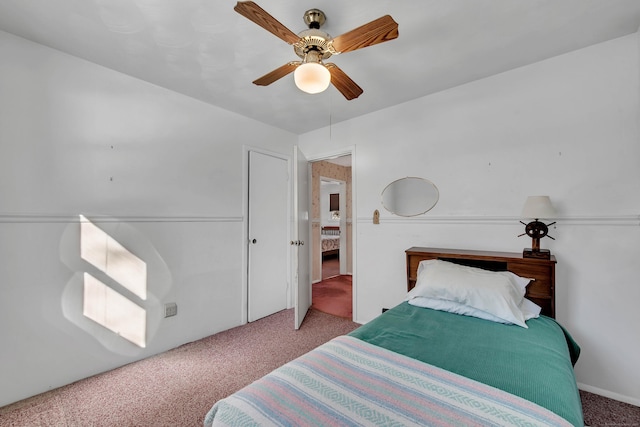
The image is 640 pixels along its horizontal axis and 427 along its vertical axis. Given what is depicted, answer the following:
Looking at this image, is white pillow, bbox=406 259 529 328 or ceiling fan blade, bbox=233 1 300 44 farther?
white pillow, bbox=406 259 529 328

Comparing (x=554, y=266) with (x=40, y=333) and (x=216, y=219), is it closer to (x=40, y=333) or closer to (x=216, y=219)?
(x=216, y=219)

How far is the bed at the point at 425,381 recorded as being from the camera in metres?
0.88

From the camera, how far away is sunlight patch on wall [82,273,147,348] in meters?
2.11

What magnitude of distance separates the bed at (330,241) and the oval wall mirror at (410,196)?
3.33 metres

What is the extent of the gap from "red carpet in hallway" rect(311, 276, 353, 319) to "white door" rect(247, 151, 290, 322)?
0.57 metres

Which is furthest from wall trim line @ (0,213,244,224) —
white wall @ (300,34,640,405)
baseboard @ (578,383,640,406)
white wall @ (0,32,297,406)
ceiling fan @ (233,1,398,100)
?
baseboard @ (578,383,640,406)

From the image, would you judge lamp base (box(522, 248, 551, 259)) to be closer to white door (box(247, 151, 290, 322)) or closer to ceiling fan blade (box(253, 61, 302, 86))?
ceiling fan blade (box(253, 61, 302, 86))

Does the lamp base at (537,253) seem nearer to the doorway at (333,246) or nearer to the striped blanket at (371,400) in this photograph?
the striped blanket at (371,400)

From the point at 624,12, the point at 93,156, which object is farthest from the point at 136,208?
the point at 624,12

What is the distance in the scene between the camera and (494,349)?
1.35 metres

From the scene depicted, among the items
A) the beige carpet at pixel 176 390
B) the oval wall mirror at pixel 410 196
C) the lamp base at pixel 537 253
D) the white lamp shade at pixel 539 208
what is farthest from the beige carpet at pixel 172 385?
the white lamp shade at pixel 539 208

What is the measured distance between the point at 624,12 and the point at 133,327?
4181 millimetres

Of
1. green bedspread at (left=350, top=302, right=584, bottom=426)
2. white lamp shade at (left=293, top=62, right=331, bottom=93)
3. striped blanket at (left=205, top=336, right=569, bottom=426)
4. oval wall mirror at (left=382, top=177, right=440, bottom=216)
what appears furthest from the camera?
oval wall mirror at (left=382, top=177, right=440, bottom=216)

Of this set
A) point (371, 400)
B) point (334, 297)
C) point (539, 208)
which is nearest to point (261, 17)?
point (371, 400)
